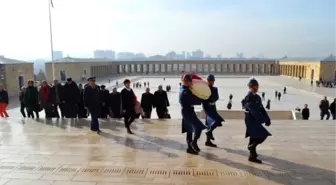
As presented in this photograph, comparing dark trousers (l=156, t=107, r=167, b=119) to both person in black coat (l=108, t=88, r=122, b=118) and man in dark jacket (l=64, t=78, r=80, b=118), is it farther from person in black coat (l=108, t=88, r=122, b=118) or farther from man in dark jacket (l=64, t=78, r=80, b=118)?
man in dark jacket (l=64, t=78, r=80, b=118)

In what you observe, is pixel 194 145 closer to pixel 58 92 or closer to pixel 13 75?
pixel 58 92

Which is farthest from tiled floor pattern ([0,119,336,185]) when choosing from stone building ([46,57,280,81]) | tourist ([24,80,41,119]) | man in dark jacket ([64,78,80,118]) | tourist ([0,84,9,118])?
stone building ([46,57,280,81])

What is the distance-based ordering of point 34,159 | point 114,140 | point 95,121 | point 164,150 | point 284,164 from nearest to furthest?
point 284,164, point 34,159, point 164,150, point 114,140, point 95,121

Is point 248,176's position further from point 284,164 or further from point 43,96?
point 43,96

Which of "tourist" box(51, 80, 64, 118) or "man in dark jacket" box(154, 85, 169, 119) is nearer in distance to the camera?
"tourist" box(51, 80, 64, 118)

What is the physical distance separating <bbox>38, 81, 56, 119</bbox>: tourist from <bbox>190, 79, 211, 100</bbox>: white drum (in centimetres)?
519

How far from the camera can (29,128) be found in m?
7.20

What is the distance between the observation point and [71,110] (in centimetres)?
830

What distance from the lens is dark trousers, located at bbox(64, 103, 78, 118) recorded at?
324 inches

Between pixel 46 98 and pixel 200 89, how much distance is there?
17.7 ft

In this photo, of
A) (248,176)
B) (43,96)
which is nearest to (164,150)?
(248,176)

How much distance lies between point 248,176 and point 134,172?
1600mm

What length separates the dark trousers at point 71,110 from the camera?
822cm

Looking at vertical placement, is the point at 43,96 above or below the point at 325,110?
above
